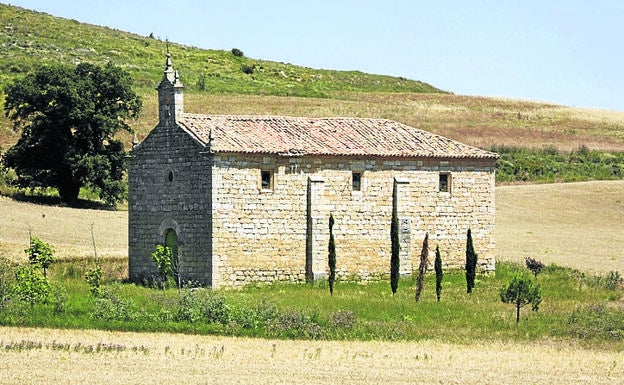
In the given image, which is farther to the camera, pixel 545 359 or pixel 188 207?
pixel 188 207

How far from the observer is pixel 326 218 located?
50438 mm

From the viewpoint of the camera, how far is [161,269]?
47125mm

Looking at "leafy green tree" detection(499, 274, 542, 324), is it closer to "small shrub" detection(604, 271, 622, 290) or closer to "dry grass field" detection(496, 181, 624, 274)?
"small shrub" detection(604, 271, 622, 290)

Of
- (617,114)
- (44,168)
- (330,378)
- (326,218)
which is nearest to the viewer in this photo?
(330,378)

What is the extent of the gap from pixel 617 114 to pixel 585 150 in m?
23.0

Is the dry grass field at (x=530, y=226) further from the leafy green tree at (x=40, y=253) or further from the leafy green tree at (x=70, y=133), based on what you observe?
the leafy green tree at (x=40, y=253)

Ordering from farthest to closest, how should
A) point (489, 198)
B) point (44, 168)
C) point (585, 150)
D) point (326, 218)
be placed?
point (585, 150)
point (44, 168)
point (489, 198)
point (326, 218)

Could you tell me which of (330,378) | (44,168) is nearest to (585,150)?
(44,168)

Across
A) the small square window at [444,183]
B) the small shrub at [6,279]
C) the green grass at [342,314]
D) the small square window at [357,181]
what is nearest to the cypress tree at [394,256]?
the green grass at [342,314]

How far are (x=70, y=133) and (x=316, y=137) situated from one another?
2194 centimetres

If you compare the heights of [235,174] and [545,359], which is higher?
[235,174]

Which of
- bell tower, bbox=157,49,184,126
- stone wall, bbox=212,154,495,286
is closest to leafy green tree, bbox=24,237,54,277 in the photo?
stone wall, bbox=212,154,495,286

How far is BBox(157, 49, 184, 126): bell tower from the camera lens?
49.8 metres

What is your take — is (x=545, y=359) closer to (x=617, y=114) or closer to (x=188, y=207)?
(x=188, y=207)
